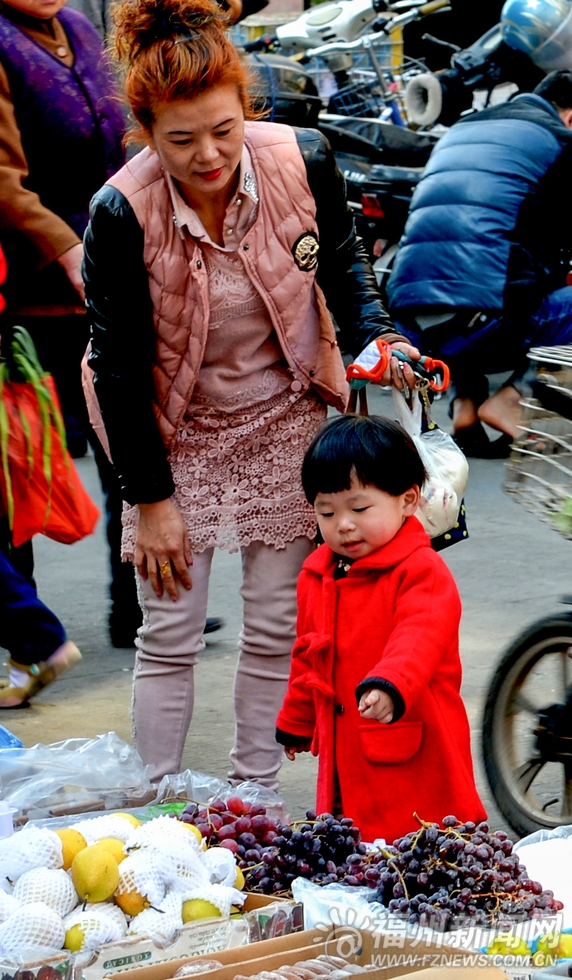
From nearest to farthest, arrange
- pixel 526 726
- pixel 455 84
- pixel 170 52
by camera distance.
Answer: pixel 170 52 < pixel 526 726 < pixel 455 84

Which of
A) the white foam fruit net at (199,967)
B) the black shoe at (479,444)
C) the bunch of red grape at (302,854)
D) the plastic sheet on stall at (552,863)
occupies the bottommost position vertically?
the black shoe at (479,444)

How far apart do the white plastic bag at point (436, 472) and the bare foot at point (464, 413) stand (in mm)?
4359

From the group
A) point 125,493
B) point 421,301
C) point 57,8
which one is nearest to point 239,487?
point 125,493

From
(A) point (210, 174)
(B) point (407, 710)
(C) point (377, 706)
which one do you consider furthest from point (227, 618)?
(C) point (377, 706)

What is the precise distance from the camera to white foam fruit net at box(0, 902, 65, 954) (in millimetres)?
2121

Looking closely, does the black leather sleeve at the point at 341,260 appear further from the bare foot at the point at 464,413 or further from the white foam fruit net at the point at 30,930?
the bare foot at the point at 464,413

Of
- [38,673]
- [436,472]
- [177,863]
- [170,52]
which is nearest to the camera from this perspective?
[177,863]

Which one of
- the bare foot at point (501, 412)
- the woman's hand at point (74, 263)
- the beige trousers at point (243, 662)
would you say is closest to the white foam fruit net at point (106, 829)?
the beige trousers at point (243, 662)

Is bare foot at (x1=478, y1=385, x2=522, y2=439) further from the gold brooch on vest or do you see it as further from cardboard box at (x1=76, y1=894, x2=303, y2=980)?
cardboard box at (x1=76, y1=894, x2=303, y2=980)

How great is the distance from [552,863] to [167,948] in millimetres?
781

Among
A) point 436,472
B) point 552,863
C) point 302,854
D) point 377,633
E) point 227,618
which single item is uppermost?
point 436,472

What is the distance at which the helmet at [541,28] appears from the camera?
7094 millimetres

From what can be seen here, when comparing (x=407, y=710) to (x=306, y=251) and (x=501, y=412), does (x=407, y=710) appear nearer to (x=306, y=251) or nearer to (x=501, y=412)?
(x=306, y=251)

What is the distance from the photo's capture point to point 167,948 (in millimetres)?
2172
